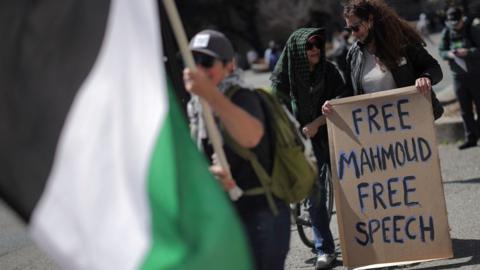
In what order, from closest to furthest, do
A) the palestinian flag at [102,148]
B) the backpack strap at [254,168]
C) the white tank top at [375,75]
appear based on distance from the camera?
the palestinian flag at [102,148]
the backpack strap at [254,168]
the white tank top at [375,75]

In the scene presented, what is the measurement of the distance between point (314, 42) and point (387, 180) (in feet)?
3.52

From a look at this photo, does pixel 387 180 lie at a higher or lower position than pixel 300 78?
lower

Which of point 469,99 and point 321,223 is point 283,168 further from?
point 469,99

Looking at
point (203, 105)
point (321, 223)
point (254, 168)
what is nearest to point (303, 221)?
point (321, 223)

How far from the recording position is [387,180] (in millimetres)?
6621

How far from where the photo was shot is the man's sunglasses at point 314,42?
6699 millimetres

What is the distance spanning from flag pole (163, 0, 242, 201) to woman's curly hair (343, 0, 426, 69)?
259cm

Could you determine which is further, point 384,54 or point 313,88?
point 313,88

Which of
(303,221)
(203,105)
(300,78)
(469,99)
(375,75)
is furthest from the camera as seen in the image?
(469,99)

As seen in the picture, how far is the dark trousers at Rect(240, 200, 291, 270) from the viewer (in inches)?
167

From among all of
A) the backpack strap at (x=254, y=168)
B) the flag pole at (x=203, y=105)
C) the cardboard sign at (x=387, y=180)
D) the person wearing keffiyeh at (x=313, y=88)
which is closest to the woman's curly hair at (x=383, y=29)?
the cardboard sign at (x=387, y=180)

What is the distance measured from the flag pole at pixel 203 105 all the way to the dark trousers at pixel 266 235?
157mm

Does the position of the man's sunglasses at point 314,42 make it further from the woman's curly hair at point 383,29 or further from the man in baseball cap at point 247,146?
the man in baseball cap at point 247,146

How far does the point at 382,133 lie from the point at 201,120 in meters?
2.60
